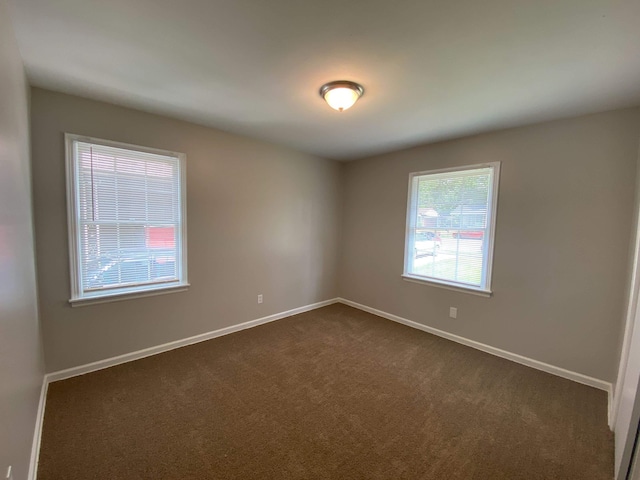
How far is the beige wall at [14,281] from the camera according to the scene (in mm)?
1133

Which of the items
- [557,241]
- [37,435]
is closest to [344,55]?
[557,241]

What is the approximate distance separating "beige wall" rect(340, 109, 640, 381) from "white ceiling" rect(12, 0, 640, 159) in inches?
10.9

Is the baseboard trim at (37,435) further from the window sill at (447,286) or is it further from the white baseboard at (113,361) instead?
the window sill at (447,286)

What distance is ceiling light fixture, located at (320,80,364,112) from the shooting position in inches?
77.8

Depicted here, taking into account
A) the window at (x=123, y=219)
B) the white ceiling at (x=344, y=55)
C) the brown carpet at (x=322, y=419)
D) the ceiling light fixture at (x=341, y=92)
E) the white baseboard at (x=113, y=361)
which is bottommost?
the brown carpet at (x=322, y=419)

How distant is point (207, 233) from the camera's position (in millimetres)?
3127

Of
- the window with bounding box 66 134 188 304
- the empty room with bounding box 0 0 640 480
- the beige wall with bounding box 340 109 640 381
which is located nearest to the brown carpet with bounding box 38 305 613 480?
the empty room with bounding box 0 0 640 480

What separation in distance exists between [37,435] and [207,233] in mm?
1999

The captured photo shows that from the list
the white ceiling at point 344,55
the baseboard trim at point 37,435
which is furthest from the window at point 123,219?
the baseboard trim at point 37,435

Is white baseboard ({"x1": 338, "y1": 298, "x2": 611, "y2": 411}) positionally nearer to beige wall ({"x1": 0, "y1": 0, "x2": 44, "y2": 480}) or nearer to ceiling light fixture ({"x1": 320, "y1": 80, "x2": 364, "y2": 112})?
ceiling light fixture ({"x1": 320, "y1": 80, "x2": 364, "y2": 112})

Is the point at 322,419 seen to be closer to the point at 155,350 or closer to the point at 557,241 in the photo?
the point at 155,350

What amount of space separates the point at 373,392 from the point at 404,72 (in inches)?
98.5

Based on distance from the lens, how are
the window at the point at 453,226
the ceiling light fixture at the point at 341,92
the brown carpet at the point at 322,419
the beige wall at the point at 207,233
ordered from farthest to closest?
1. the window at the point at 453,226
2. the beige wall at the point at 207,233
3. the ceiling light fixture at the point at 341,92
4. the brown carpet at the point at 322,419

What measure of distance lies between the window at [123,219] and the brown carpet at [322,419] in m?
0.81
